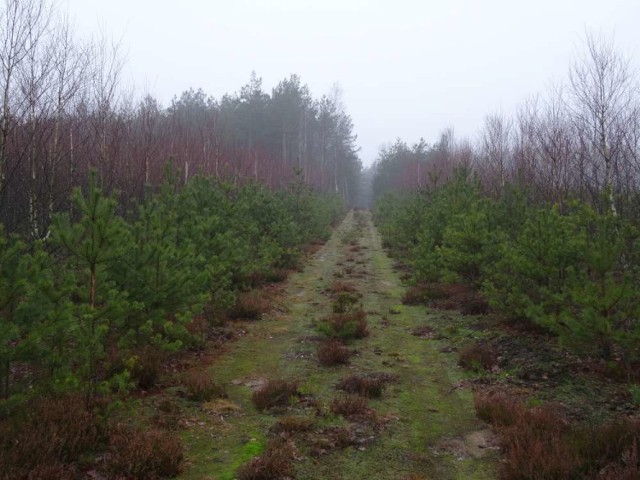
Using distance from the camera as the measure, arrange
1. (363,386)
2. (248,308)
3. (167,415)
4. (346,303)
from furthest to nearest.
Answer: (346,303)
(248,308)
(363,386)
(167,415)

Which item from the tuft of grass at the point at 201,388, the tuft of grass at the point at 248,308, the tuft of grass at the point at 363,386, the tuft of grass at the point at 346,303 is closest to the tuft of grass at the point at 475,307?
the tuft of grass at the point at 346,303

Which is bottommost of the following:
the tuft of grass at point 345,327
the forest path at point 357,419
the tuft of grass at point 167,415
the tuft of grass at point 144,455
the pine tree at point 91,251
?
the forest path at point 357,419

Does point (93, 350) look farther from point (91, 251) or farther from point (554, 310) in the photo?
point (554, 310)

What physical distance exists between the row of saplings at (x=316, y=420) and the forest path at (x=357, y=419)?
0.02m

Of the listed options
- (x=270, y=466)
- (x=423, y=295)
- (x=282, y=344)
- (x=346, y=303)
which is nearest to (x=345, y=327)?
(x=282, y=344)

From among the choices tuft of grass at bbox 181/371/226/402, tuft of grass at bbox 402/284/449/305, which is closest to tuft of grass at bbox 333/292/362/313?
tuft of grass at bbox 402/284/449/305

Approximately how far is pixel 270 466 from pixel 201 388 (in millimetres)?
2104

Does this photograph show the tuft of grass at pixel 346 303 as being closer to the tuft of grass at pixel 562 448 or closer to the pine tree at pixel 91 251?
the tuft of grass at pixel 562 448

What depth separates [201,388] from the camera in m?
6.16

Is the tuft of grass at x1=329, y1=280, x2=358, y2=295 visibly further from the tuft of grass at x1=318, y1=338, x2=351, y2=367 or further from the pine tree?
the pine tree

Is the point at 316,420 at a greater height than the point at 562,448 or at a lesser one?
lesser

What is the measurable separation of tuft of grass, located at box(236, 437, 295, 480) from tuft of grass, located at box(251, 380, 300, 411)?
1.28 metres

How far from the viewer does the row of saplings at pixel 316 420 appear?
4.42 m

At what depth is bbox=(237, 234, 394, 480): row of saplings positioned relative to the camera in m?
4.42
